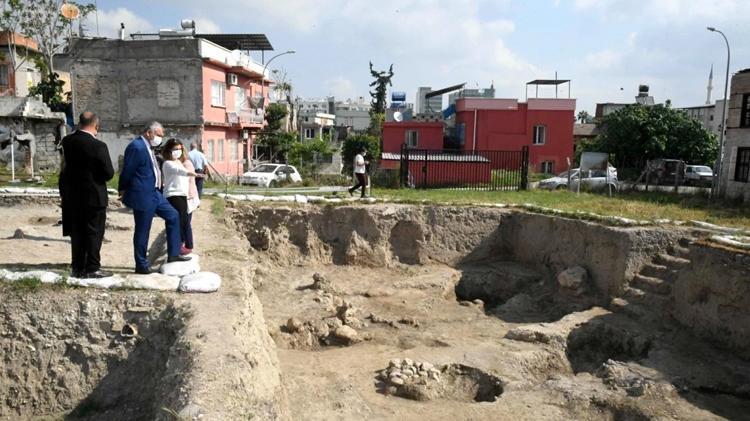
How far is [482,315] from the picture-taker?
12.5 meters

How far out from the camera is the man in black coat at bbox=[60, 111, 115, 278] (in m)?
6.16

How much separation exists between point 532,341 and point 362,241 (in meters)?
6.31

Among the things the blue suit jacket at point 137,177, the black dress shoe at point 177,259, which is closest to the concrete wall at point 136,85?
the black dress shoe at point 177,259

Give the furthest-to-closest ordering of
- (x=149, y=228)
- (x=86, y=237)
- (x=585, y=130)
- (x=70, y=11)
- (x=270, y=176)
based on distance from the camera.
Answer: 1. (x=585, y=130)
2. (x=70, y=11)
3. (x=270, y=176)
4. (x=149, y=228)
5. (x=86, y=237)

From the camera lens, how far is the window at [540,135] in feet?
118

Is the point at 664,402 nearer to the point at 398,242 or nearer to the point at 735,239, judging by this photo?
the point at 735,239

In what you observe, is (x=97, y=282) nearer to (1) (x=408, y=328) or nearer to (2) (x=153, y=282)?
(2) (x=153, y=282)

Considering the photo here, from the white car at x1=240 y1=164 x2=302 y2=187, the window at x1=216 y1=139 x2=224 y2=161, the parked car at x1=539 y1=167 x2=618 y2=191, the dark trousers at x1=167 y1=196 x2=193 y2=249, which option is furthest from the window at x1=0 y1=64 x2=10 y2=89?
the dark trousers at x1=167 y1=196 x2=193 y2=249

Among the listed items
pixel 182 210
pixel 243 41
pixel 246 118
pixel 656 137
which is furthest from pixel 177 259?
pixel 656 137

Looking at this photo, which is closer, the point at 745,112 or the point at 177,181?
the point at 177,181

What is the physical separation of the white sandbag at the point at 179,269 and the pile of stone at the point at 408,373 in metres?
3.16

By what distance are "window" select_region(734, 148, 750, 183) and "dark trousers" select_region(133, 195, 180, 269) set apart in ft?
70.7

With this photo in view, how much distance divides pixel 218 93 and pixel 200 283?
24.8 metres

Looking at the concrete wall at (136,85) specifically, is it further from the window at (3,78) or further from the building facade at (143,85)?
the window at (3,78)
